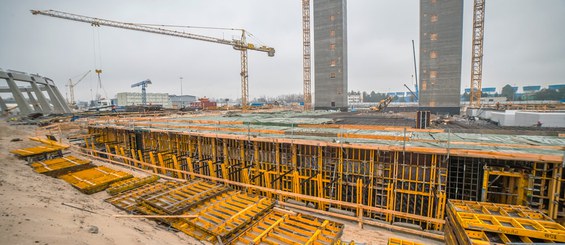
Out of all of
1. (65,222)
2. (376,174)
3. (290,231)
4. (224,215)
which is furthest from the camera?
(376,174)

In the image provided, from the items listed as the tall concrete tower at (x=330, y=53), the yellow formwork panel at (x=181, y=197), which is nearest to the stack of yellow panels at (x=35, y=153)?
the yellow formwork panel at (x=181, y=197)

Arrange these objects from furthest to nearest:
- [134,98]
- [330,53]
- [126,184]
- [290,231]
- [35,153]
A: [134,98]
[330,53]
[35,153]
[126,184]
[290,231]

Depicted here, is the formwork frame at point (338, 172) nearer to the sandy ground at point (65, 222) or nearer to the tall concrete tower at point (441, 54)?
the sandy ground at point (65, 222)

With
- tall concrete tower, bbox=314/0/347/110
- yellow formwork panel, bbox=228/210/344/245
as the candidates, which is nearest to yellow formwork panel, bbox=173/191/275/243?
yellow formwork panel, bbox=228/210/344/245

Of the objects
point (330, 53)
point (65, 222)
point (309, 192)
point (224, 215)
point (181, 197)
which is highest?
point (330, 53)

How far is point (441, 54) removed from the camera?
142 ft

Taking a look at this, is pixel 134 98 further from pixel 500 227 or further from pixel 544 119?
pixel 544 119

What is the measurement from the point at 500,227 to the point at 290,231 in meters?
5.14

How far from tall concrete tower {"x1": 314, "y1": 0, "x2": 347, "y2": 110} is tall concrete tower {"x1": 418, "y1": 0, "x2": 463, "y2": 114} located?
14596 millimetres

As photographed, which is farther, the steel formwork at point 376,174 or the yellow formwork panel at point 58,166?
the yellow formwork panel at point 58,166

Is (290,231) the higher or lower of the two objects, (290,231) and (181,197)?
the lower

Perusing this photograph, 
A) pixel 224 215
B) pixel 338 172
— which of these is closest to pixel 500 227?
pixel 338 172

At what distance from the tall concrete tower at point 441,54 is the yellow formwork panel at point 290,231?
46.2 metres

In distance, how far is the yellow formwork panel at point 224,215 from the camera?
23.5 feet
